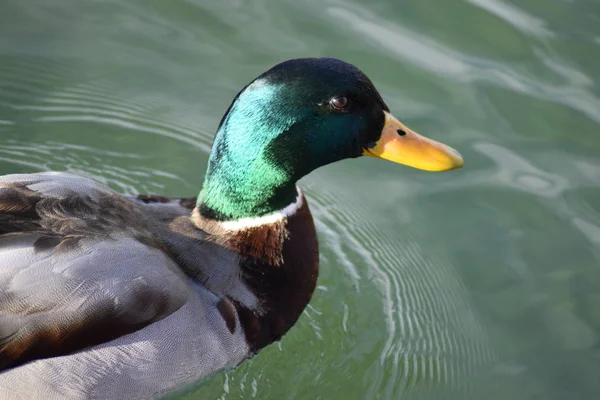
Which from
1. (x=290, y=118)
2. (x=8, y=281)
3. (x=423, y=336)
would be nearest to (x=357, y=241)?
(x=423, y=336)

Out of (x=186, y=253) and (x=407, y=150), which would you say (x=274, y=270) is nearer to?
(x=186, y=253)

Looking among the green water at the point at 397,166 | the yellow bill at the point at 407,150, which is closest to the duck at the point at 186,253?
the yellow bill at the point at 407,150

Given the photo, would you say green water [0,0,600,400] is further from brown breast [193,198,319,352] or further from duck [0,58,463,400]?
duck [0,58,463,400]

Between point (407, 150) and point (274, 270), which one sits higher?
point (407, 150)

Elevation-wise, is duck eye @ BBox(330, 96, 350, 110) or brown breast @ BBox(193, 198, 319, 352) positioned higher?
duck eye @ BBox(330, 96, 350, 110)

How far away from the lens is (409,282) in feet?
15.9

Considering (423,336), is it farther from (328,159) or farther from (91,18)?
(91,18)

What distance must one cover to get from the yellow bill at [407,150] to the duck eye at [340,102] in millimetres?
256

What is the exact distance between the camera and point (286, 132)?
373cm

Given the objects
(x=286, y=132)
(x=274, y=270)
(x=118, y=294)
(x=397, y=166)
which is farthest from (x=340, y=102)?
(x=397, y=166)

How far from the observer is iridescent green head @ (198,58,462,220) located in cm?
364

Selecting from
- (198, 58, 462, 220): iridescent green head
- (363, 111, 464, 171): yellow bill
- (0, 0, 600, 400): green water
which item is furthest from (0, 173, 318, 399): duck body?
(363, 111, 464, 171): yellow bill

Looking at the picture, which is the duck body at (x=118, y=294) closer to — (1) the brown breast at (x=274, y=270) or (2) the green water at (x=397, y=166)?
(1) the brown breast at (x=274, y=270)

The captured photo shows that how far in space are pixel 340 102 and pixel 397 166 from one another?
176 cm
